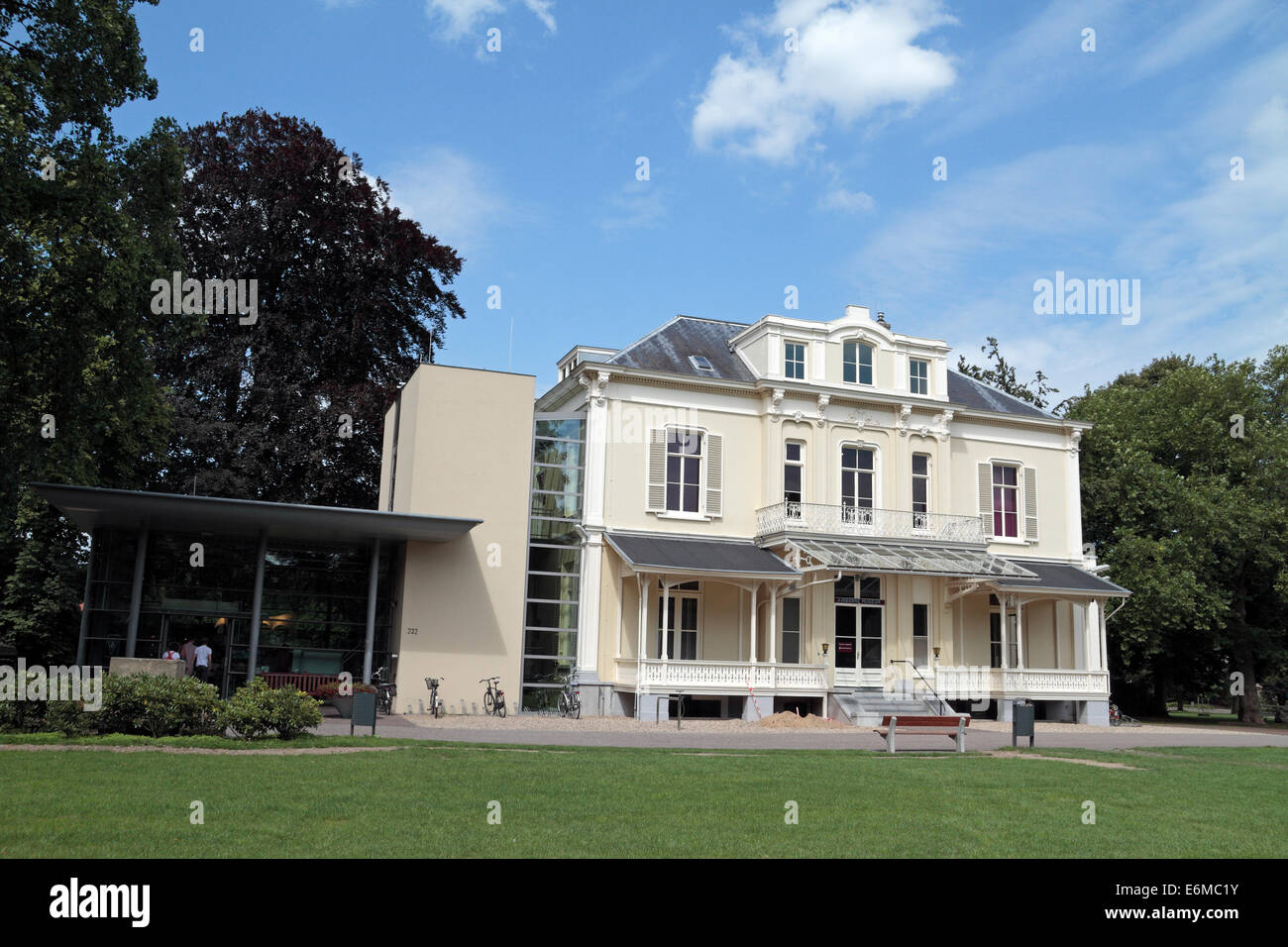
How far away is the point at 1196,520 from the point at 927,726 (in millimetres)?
18704

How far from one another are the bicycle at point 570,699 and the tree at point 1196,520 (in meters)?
18.0

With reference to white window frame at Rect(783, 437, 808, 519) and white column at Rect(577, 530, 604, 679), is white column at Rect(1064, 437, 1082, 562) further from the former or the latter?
white column at Rect(577, 530, 604, 679)

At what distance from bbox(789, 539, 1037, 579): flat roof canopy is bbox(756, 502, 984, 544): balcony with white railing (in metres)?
0.43

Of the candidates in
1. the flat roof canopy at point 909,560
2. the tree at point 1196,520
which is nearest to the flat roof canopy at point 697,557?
the flat roof canopy at point 909,560

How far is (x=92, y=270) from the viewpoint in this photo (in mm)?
16609

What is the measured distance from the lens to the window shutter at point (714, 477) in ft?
91.1

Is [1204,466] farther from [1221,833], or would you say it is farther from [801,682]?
[1221,833]

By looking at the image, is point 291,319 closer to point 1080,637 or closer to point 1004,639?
point 1004,639

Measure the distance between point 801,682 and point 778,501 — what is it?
4853 mm

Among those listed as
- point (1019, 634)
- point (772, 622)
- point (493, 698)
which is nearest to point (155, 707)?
point (493, 698)

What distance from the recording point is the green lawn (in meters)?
7.77

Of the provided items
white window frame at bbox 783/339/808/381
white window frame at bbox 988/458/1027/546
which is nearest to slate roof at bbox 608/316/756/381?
white window frame at bbox 783/339/808/381

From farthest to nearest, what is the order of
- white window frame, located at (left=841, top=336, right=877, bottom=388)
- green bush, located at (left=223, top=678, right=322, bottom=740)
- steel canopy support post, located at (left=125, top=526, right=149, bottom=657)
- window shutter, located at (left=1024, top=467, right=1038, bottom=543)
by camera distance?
window shutter, located at (left=1024, top=467, right=1038, bottom=543), white window frame, located at (left=841, top=336, right=877, bottom=388), steel canopy support post, located at (left=125, top=526, right=149, bottom=657), green bush, located at (left=223, top=678, right=322, bottom=740)
